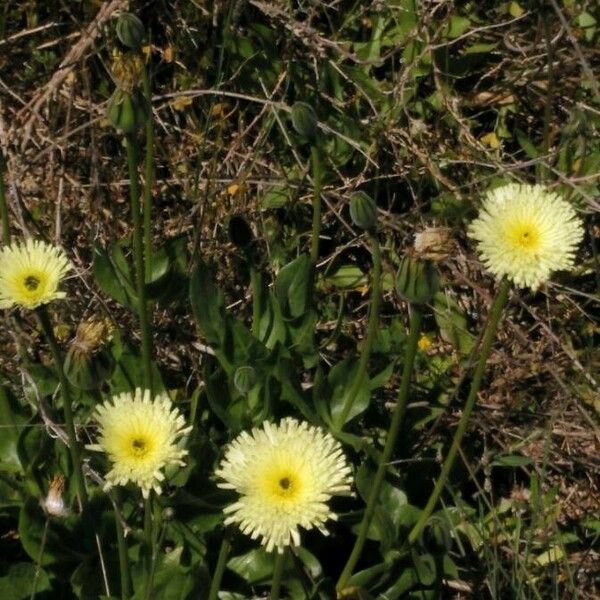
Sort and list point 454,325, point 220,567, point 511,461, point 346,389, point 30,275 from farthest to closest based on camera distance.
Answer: point 454,325
point 511,461
point 346,389
point 30,275
point 220,567

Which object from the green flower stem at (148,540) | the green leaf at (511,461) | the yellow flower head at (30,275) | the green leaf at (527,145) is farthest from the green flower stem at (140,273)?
the green leaf at (527,145)

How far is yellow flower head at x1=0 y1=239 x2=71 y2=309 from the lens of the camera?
1.77 m

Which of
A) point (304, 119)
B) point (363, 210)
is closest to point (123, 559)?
point (363, 210)

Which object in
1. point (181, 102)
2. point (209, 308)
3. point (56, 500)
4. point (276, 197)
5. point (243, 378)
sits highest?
point (181, 102)

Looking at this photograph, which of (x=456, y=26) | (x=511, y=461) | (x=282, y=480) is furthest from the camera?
(x=456, y=26)

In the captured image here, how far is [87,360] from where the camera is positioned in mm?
1725

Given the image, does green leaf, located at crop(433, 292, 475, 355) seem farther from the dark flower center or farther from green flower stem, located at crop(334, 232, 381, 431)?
the dark flower center

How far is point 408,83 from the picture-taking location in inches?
109

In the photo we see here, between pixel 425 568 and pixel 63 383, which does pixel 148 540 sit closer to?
pixel 63 383

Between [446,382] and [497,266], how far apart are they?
0.83 metres

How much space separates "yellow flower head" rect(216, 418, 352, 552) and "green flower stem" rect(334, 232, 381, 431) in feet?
0.79

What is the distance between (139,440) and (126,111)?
502 millimetres

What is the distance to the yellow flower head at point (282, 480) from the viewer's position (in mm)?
1564

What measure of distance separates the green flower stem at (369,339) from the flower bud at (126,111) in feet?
1.32
